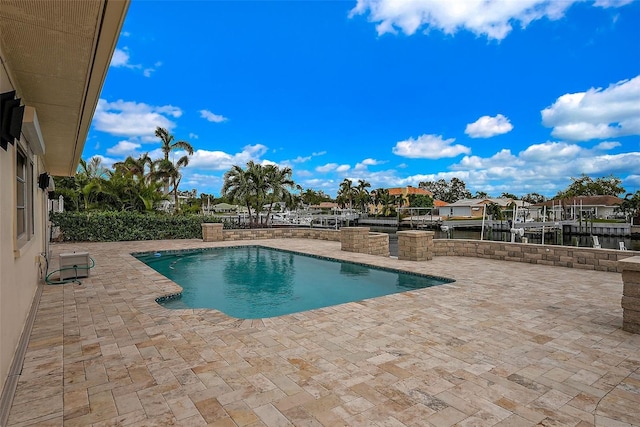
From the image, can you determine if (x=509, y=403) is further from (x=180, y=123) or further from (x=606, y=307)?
(x=180, y=123)

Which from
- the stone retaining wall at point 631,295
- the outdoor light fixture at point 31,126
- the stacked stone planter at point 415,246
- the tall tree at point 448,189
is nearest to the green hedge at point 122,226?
the stacked stone planter at point 415,246

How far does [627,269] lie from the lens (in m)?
4.38

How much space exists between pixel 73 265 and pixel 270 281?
4.65 meters

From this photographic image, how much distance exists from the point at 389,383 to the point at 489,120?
31.9 m

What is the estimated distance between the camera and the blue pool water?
7.18m

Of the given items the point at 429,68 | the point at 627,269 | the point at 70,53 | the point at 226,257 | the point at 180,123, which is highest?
the point at 429,68

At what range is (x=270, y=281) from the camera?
9.57m

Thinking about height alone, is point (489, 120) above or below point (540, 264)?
above

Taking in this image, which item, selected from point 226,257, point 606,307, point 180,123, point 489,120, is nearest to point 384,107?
point 489,120

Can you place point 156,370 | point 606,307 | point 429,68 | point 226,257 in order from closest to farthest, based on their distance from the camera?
point 156,370, point 606,307, point 226,257, point 429,68

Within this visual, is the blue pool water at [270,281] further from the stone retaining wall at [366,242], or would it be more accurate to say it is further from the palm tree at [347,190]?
the palm tree at [347,190]

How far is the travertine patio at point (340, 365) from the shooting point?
2.63 m

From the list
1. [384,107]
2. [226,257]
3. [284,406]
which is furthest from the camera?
[384,107]

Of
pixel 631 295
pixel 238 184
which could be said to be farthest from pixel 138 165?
pixel 631 295
